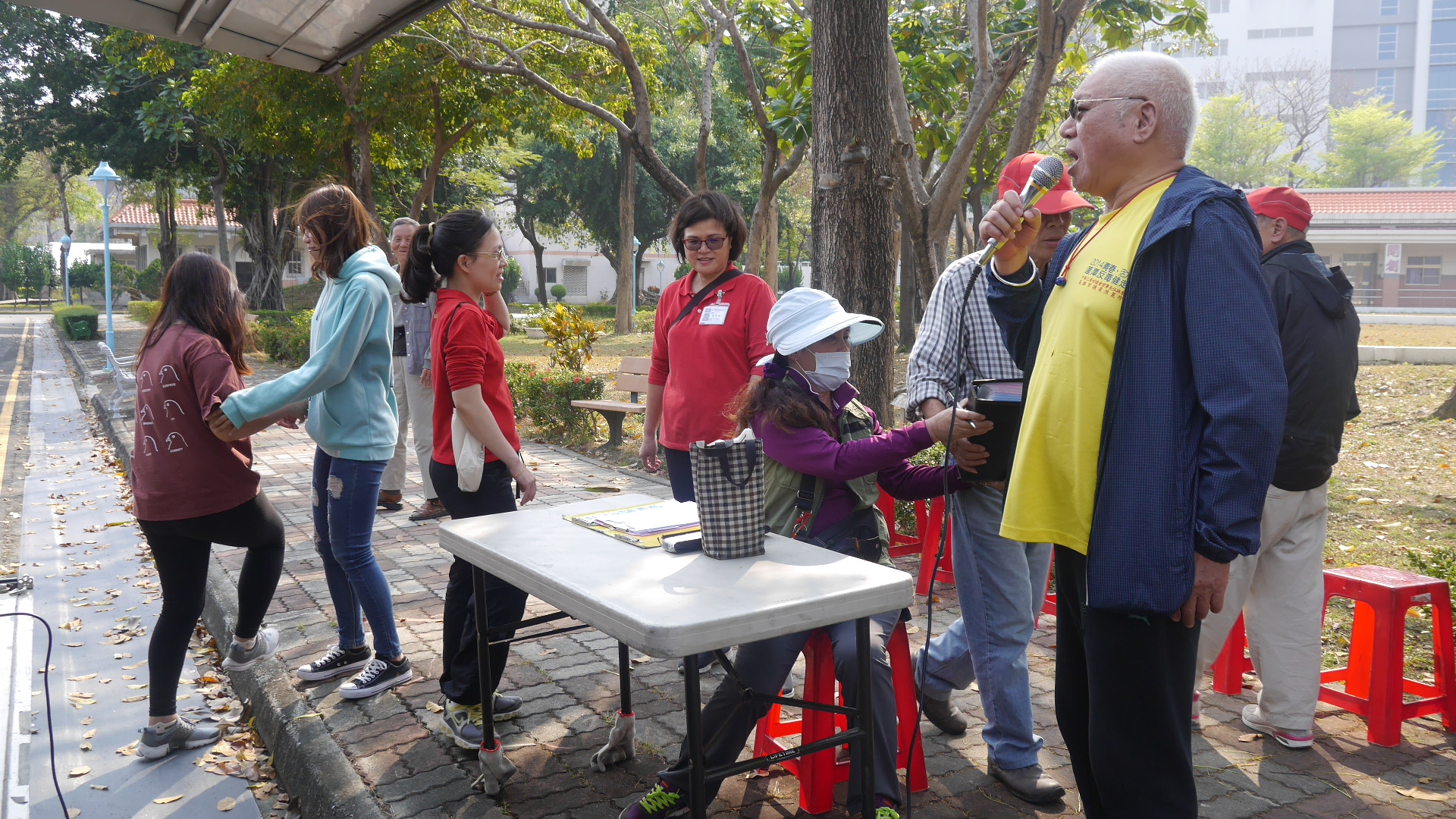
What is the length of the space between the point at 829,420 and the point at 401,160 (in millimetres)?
21218

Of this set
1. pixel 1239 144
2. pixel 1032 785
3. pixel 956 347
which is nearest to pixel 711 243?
pixel 956 347

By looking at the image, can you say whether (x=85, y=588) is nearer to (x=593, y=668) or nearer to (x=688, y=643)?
(x=593, y=668)

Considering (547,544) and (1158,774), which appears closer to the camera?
(1158,774)

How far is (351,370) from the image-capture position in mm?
4055

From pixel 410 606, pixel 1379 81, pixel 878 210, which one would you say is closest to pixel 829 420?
→ pixel 878 210

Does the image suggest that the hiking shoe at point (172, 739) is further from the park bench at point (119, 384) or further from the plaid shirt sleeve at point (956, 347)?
the park bench at point (119, 384)

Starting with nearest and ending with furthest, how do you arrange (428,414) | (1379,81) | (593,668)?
(593,668)
(428,414)
(1379,81)

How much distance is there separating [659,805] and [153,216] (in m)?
69.5

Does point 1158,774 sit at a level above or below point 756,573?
below

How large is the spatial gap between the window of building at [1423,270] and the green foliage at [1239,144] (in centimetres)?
1606

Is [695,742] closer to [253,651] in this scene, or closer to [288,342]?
[253,651]

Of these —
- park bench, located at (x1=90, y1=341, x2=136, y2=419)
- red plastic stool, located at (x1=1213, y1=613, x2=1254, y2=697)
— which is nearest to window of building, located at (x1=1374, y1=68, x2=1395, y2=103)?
park bench, located at (x1=90, y1=341, x2=136, y2=419)

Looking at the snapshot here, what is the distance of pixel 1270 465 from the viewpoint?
1.96 meters

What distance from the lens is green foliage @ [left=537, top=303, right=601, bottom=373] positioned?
40.4 feet
